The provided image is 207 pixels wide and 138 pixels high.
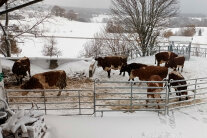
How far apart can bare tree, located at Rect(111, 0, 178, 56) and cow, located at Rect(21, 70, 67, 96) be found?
1246cm

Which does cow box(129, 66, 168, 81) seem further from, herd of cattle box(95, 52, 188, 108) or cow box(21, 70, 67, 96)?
cow box(21, 70, 67, 96)

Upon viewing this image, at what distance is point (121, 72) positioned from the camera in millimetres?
12727

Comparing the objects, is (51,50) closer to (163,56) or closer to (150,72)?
(163,56)

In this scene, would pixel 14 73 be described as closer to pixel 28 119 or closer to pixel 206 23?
pixel 28 119

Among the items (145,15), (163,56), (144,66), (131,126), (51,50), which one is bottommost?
(131,126)

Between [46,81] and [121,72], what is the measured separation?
457 centimetres

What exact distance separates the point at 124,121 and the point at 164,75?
4114 millimetres

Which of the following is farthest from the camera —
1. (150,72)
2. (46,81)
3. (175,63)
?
(175,63)

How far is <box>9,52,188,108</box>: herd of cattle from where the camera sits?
930 cm

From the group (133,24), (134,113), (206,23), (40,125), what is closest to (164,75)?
(134,113)

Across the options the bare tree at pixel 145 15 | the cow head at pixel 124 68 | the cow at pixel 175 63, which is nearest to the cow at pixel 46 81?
the cow head at pixel 124 68

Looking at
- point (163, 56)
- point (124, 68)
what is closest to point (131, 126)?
point (124, 68)

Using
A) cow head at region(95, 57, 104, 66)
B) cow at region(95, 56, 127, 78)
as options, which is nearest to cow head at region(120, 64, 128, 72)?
cow at region(95, 56, 127, 78)

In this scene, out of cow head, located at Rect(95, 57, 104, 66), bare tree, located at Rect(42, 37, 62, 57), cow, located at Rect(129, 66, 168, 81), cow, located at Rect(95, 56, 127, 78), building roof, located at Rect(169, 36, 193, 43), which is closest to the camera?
cow, located at Rect(129, 66, 168, 81)
